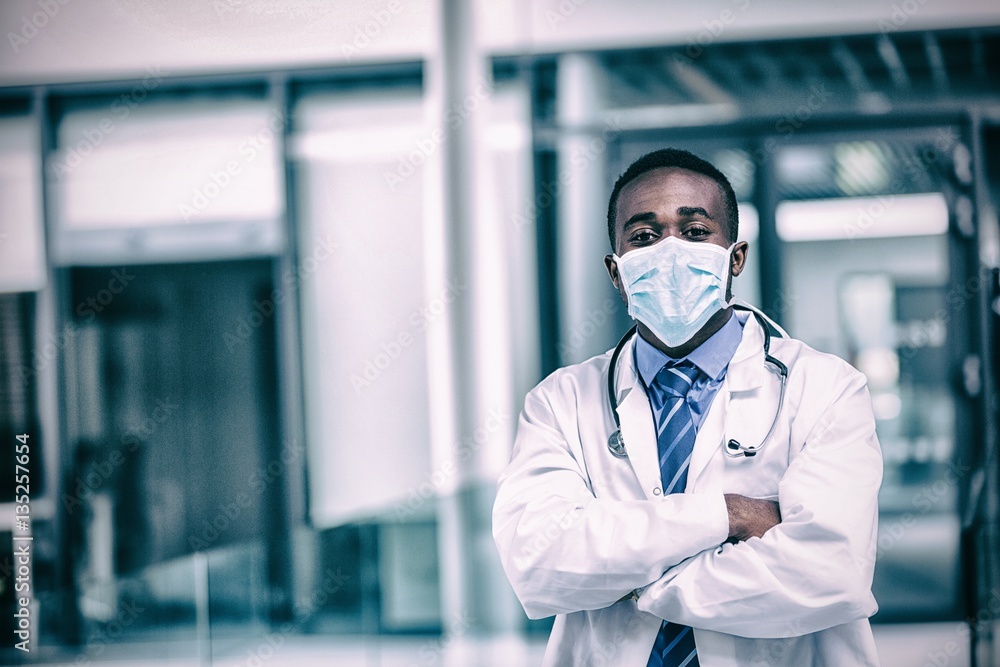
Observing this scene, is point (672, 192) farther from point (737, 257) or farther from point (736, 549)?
point (736, 549)

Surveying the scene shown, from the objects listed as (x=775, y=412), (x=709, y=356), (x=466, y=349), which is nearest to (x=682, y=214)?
(x=709, y=356)

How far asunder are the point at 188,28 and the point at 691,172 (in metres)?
2.18

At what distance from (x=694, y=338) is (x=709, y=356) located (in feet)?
0.15

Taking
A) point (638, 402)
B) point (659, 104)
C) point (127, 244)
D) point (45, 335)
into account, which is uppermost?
point (659, 104)

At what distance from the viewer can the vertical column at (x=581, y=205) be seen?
3318mm

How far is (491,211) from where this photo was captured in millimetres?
3232

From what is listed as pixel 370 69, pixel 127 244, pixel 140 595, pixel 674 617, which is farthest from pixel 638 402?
pixel 127 244

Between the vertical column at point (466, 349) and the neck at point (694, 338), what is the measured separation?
1.63 m

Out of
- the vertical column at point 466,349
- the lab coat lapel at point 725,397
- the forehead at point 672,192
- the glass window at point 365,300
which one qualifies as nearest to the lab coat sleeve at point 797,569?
the lab coat lapel at point 725,397

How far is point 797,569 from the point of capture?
1.29m

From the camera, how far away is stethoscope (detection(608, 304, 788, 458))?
1412 millimetres

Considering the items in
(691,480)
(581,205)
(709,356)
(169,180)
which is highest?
(169,180)

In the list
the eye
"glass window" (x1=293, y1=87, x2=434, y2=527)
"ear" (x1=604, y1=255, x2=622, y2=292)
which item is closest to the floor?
"glass window" (x1=293, y1=87, x2=434, y2=527)

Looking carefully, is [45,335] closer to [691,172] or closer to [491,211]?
[491,211]
